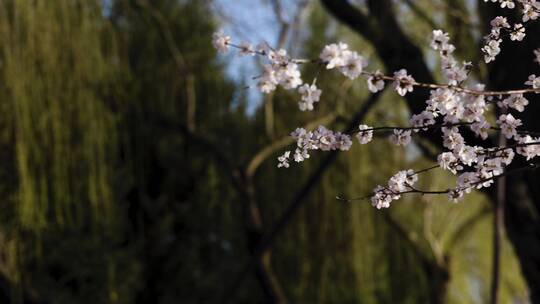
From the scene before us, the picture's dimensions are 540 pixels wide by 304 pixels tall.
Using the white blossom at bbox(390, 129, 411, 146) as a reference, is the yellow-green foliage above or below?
above

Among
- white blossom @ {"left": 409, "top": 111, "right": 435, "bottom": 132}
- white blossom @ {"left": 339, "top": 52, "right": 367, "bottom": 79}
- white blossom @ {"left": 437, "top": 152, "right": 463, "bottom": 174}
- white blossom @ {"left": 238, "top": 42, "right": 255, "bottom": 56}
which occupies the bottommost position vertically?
white blossom @ {"left": 437, "top": 152, "right": 463, "bottom": 174}

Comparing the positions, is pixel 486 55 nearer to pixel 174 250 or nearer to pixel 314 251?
pixel 314 251

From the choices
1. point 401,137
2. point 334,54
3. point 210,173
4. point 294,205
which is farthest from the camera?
point 210,173

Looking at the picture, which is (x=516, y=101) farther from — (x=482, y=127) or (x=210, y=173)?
(x=210, y=173)

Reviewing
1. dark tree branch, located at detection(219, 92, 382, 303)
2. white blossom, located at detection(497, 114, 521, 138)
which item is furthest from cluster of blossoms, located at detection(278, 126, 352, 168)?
dark tree branch, located at detection(219, 92, 382, 303)

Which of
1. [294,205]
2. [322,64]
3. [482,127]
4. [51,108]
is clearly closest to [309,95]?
[322,64]

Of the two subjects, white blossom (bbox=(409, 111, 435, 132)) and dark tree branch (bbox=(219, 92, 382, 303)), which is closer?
white blossom (bbox=(409, 111, 435, 132))

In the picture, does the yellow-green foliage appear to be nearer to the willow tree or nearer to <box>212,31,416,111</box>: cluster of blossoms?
the willow tree
